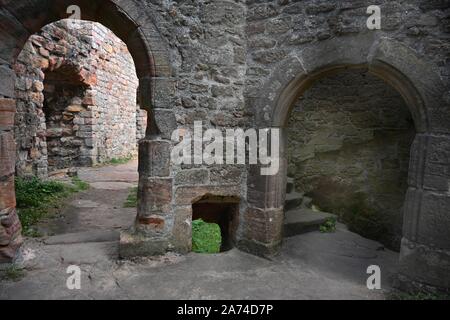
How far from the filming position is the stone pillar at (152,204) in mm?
3457

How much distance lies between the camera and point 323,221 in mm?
4777

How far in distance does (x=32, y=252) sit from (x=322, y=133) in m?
4.48

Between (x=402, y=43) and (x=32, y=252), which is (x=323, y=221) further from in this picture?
(x=32, y=252)

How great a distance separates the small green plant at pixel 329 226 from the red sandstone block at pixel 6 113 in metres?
4.06

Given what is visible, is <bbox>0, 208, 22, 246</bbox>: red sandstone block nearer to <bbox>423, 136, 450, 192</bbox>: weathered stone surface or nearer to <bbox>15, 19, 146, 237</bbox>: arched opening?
<bbox>15, 19, 146, 237</bbox>: arched opening

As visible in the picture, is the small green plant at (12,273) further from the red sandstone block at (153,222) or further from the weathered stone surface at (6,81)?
the weathered stone surface at (6,81)

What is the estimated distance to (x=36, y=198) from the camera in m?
5.57

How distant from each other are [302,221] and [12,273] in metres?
3.45

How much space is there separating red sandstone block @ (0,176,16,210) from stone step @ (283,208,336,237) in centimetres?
318

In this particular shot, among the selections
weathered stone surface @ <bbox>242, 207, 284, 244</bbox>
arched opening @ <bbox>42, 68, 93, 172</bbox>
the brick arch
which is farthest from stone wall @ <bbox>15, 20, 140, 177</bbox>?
the brick arch

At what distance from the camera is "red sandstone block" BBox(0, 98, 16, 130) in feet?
10.0

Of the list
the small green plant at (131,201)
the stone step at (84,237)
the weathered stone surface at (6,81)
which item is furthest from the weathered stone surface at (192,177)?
the small green plant at (131,201)

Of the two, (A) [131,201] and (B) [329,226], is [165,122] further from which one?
(A) [131,201]
